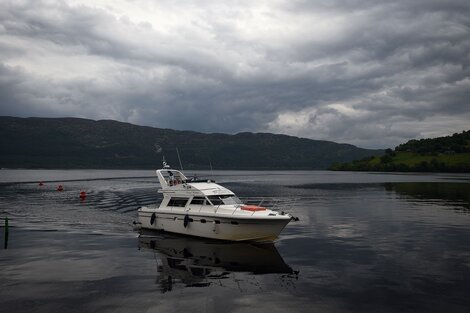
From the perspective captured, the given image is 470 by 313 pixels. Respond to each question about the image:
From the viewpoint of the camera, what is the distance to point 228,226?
26.0m

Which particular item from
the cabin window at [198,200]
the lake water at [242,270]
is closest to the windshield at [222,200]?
the cabin window at [198,200]

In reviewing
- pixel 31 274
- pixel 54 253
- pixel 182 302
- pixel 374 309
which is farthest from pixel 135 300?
pixel 54 253

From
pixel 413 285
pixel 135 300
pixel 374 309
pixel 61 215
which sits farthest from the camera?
pixel 61 215

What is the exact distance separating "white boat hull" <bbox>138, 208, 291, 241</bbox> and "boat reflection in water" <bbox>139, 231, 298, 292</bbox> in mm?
615

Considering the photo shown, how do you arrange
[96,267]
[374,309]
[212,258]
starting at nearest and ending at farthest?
[374,309] < [96,267] < [212,258]

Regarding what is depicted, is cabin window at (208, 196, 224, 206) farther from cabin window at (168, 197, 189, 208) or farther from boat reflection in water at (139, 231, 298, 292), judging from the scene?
boat reflection in water at (139, 231, 298, 292)

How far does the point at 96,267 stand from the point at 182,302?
7723 mm

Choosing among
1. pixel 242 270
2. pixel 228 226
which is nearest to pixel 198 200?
pixel 228 226

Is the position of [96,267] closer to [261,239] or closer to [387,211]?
[261,239]

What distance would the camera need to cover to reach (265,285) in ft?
60.0

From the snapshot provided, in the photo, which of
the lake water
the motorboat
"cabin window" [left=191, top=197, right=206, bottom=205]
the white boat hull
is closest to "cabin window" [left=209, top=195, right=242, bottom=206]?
the motorboat

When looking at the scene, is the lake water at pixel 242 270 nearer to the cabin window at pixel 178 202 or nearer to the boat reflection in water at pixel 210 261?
the boat reflection in water at pixel 210 261

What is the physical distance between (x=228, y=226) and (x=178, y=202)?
5.93 m

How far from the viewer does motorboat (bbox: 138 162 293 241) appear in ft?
83.3
